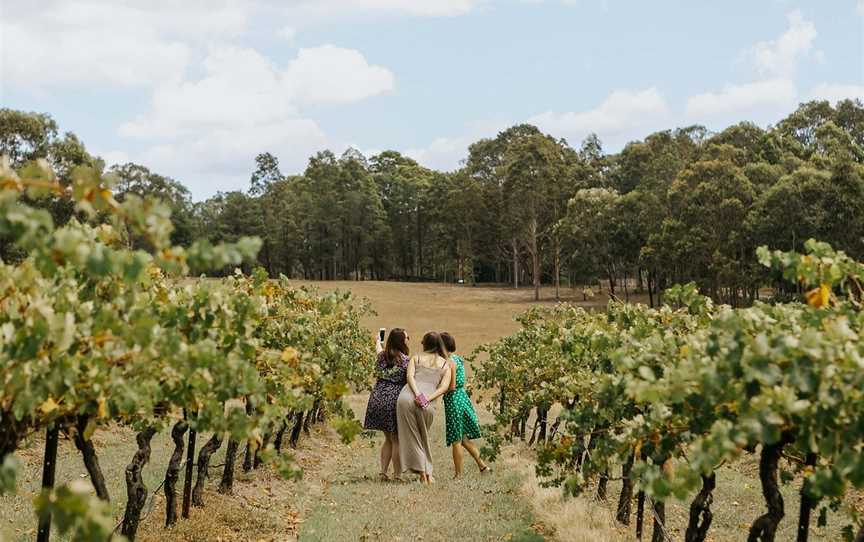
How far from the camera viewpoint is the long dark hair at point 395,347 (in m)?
11.4

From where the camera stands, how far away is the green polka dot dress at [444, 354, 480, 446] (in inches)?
460

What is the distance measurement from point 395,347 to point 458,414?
128cm

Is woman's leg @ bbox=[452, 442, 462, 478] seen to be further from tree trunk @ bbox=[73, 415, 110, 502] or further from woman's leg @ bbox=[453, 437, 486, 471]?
tree trunk @ bbox=[73, 415, 110, 502]

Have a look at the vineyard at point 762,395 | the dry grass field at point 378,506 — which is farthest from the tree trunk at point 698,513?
the dry grass field at point 378,506

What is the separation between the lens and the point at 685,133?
6669 centimetres

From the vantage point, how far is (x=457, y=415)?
460 inches

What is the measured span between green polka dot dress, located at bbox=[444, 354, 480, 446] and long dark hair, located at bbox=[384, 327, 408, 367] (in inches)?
30.2

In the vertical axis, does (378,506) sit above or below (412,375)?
below

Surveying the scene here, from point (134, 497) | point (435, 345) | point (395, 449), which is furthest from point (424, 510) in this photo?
point (134, 497)

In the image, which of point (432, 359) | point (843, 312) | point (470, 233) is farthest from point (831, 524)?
point (470, 233)

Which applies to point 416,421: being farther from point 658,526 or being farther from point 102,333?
point 102,333

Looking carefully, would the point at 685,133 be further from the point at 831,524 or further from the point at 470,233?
the point at 831,524

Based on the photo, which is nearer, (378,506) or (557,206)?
(378,506)

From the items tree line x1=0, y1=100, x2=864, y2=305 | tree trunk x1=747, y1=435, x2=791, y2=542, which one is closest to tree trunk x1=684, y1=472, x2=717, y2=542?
tree trunk x1=747, y1=435, x2=791, y2=542
